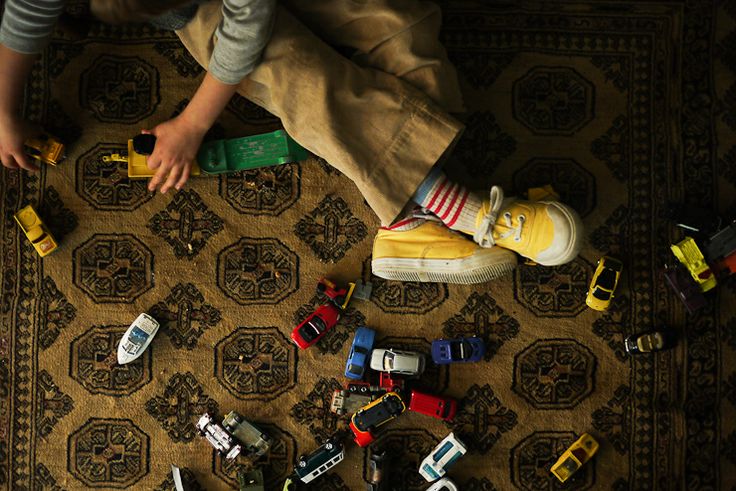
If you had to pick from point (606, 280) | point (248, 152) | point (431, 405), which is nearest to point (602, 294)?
point (606, 280)

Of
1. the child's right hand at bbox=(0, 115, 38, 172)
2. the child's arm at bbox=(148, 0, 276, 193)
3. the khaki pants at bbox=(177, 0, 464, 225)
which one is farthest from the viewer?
the child's right hand at bbox=(0, 115, 38, 172)

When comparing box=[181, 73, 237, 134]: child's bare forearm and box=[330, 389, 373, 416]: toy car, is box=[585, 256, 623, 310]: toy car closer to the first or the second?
box=[330, 389, 373, 416]: toy car

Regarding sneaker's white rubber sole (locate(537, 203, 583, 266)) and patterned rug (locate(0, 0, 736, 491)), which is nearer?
sneaker's white rubber sole (locate(537, 203, 583, 266))

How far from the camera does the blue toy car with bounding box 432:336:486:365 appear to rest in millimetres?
1204

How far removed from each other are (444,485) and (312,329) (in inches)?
15.9

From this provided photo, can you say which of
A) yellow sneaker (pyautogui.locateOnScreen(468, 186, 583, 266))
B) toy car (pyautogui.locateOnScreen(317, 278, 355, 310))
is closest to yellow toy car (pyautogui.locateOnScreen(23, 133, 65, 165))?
toy car (pyautogui.locateOnScreen(317, 278, 355, 310))

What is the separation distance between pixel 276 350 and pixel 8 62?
72 cm

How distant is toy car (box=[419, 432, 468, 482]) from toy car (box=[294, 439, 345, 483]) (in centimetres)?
17

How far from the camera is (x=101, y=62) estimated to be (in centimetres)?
127

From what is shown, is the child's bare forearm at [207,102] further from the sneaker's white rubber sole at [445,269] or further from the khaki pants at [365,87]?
the sneaker's white rubber sole at [445,269]

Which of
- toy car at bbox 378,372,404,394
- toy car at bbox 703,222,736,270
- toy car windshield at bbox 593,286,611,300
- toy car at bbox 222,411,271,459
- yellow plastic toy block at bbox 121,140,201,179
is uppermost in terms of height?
yellow plastic toy block at bbox 121,140,201,179

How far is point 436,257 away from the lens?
3.85 feet

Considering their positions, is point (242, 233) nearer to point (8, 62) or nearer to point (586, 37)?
point (8, 62)

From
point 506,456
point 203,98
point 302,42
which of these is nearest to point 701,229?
point 506,456
